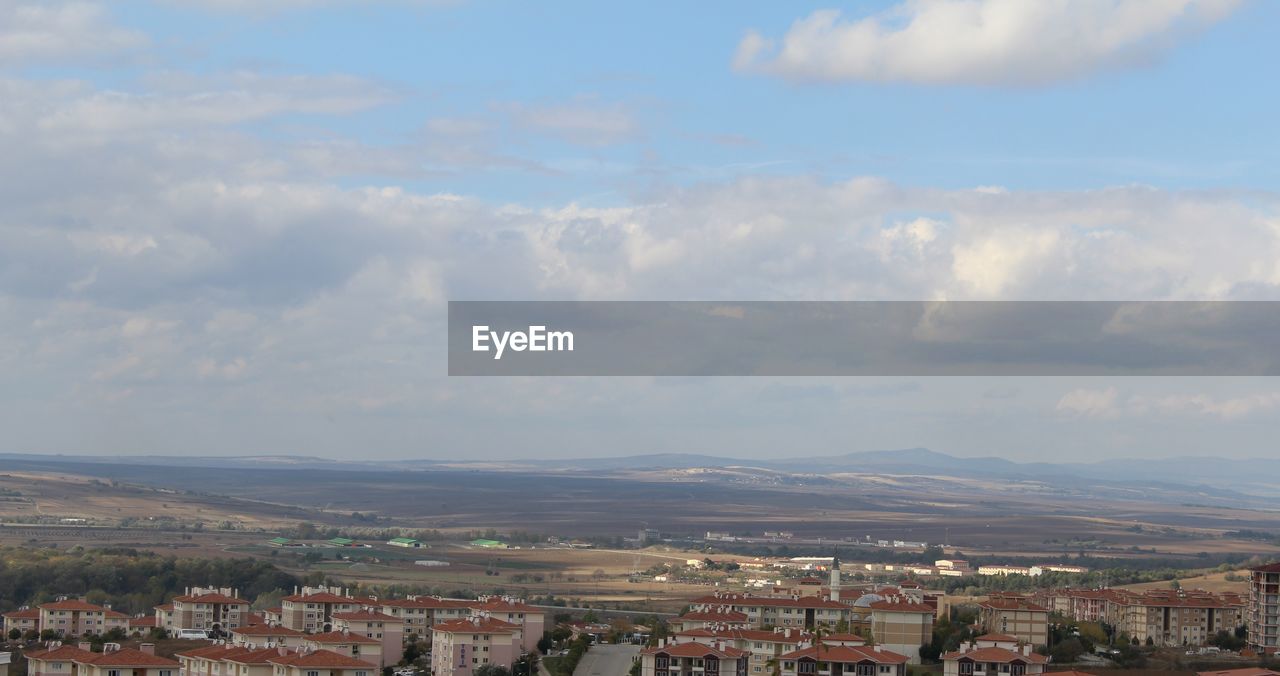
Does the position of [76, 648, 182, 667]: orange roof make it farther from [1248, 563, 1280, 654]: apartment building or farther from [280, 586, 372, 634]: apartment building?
[1248, 563, 1280, 654]: apartment building

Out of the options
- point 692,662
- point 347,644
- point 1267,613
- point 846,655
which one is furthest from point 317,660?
point 1267,613

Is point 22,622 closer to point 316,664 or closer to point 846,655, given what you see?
point 316,664

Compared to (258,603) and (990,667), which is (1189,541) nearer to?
(258,603)

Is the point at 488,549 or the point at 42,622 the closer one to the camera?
the point at 42,622

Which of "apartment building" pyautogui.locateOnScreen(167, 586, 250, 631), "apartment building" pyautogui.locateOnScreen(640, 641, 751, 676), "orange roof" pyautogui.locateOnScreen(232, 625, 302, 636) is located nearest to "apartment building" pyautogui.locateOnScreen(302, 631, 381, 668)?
"orange roof" pyautogui.locateOnScreen(232, 625, 302, 636)

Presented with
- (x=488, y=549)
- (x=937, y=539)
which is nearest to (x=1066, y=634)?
(x=488, y=549)

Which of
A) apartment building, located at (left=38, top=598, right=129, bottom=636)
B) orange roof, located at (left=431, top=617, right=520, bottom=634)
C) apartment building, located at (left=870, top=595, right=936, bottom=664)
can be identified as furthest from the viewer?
apartment building, located at (left=38, top=598, right=129, bottom=636)

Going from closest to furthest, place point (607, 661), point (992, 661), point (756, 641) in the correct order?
point (992, 661) < point (756, 641) < point (607, 661)
